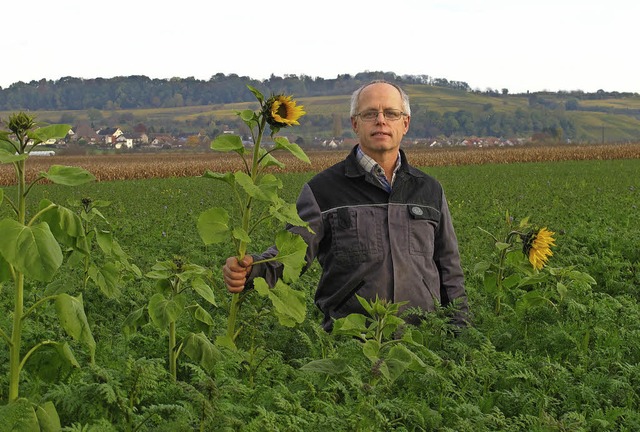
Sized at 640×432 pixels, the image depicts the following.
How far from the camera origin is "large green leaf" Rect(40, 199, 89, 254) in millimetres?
2638

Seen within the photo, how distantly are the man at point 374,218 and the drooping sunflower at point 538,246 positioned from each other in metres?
0.51

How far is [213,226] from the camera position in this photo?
364 cm

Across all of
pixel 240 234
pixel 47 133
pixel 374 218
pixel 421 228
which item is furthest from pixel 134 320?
pixel 421 228

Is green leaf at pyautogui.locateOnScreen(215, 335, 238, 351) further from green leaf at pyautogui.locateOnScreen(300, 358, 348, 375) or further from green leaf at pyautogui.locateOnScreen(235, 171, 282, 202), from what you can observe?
green leaf at pyautogui.locateOnScreen(235, 171, 282, 202)

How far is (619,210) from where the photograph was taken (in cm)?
1391

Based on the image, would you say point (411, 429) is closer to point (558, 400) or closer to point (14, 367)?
point (558, 400)

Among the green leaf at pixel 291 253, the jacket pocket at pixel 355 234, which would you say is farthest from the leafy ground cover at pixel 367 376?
the jacket pocket at pixel 355 234

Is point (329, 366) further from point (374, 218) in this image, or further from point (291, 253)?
point (374, 218)

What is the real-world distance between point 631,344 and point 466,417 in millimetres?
1661

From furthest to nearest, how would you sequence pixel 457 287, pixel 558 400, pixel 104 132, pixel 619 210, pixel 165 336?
pixel 104 132 < pixel 619 210 < pixel 457 287 < pixel 165 336 < pixel 558 400

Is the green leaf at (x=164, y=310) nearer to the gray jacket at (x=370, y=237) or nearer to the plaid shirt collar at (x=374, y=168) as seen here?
the gray jacket at (x=370, y=237)

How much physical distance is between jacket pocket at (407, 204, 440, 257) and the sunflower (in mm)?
1473

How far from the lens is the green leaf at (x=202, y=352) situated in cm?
352

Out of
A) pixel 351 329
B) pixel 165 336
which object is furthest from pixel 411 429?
pixel 165 336
